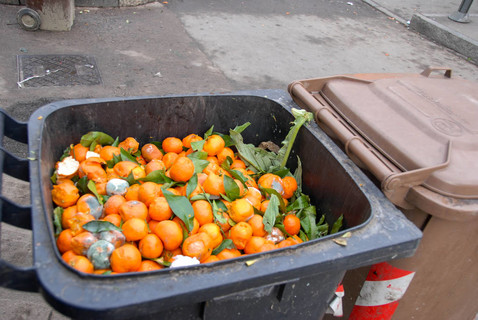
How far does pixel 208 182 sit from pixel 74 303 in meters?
0.78

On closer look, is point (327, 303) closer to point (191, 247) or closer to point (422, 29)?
point (191, 247)

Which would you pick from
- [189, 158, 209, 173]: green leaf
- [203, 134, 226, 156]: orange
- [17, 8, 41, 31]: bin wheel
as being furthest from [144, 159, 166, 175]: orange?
[17, 8, 41, 31]: bin wheel

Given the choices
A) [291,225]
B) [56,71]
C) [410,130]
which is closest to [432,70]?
[410,130]

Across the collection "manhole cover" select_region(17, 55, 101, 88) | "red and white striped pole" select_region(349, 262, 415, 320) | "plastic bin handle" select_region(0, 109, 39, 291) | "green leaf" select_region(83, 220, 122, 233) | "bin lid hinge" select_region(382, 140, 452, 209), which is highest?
"bin lid hinge" select_region(382, 140, 452, 209)

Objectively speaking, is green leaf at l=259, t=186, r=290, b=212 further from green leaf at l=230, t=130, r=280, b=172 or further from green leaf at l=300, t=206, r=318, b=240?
green leaf at l=230, t=130, r=280, b=172

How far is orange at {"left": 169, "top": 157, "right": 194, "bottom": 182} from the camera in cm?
164

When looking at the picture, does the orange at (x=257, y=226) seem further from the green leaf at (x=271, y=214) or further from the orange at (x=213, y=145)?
the orange at (x=213, y=145)

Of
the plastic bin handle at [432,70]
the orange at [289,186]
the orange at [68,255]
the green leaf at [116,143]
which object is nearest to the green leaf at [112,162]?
the green leaf at [116,143]

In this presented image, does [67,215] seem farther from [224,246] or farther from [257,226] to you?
[257,226]

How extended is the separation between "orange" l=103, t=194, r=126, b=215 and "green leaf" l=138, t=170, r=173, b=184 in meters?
0.16

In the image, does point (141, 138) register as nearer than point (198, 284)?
No

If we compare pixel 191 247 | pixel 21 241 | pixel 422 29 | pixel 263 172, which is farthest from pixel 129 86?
pixel 422 29

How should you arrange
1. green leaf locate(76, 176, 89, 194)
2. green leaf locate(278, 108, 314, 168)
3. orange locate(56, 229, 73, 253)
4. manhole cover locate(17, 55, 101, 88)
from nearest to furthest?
orange locate(56, 229, 73, 253) → green leaf locate(76, 176, 89, 194) → green leaf locate(278, 108, 314, 168) → manhole cover locate(17, 55, 101, 88)

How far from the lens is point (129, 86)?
431cm
